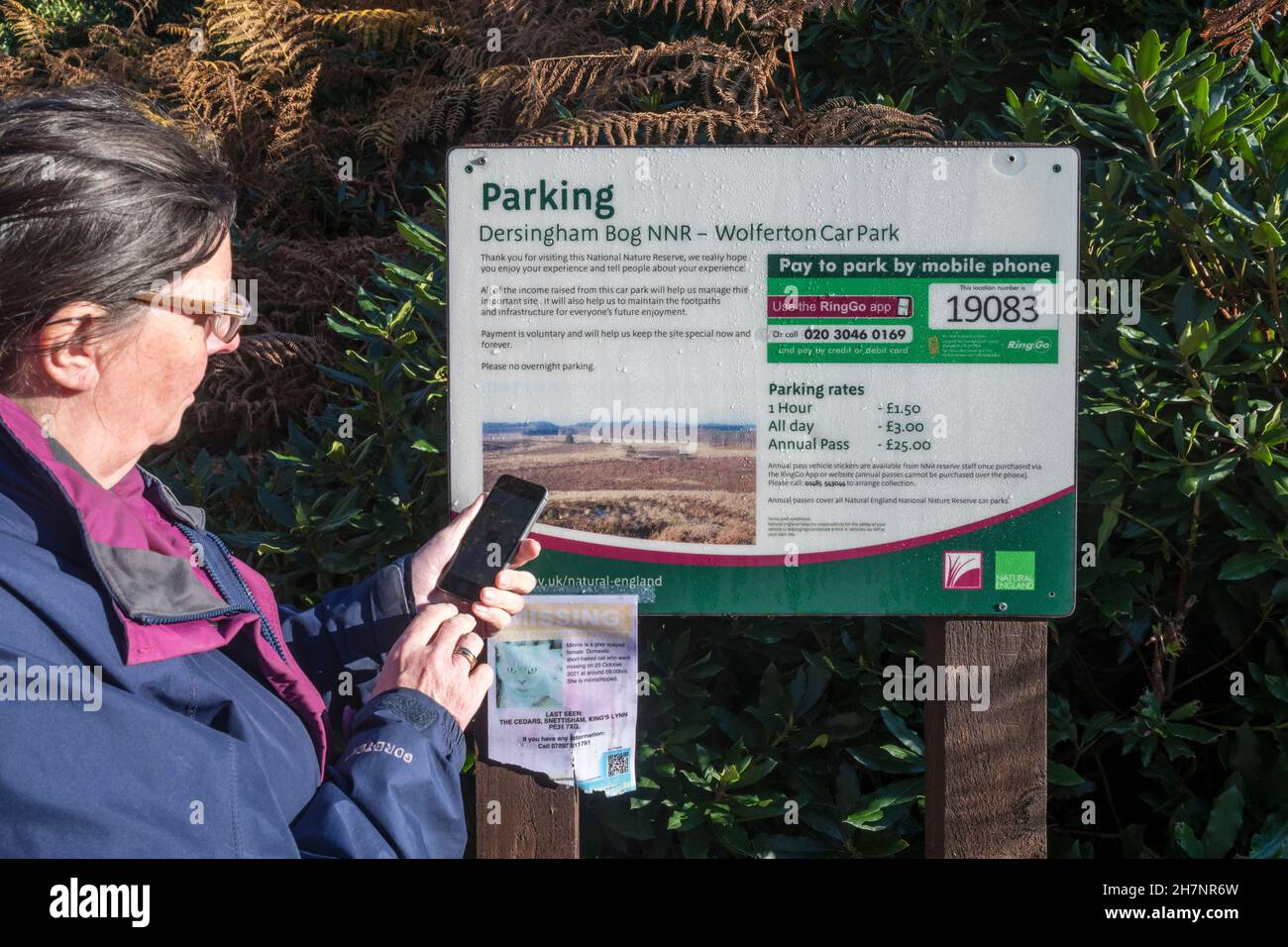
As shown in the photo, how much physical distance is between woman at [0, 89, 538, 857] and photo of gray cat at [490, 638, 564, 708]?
26cm

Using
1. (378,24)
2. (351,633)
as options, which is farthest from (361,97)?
(351,633)

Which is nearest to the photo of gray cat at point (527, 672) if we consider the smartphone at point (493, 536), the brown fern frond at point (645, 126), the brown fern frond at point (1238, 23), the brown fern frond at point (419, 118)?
the smartphone at point (493, 536)

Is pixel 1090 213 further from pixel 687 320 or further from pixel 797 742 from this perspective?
pixel 797 742

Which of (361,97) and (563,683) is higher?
(361,97)

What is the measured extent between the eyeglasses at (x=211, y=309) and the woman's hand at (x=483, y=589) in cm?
60

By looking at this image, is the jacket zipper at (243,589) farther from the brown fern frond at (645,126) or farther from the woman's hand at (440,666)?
the brown fern frond at (645,126)

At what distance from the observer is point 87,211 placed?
175cm

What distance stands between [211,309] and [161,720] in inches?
29.5

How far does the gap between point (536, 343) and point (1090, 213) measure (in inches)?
59.7

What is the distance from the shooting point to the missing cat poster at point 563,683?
2.43 metres

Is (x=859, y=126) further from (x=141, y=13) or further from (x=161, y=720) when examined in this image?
(x=141, y=13)

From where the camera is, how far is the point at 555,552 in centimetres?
242

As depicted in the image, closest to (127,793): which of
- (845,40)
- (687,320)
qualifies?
(687,320)

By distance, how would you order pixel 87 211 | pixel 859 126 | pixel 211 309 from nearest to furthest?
pixel 87 211, pixel 211 309, pixel 859 126
